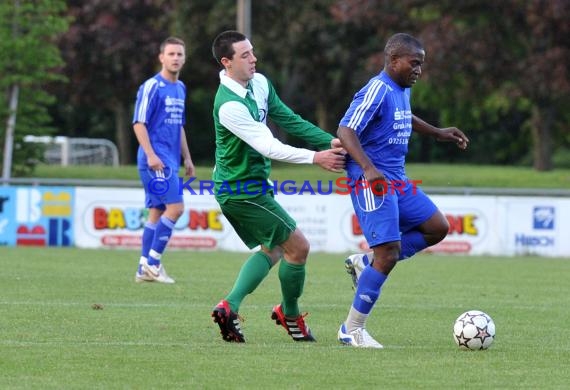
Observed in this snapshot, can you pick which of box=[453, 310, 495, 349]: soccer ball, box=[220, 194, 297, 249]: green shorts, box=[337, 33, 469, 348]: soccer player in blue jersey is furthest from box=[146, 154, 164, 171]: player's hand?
box=[453, 310, 495, 349]: soccer ball

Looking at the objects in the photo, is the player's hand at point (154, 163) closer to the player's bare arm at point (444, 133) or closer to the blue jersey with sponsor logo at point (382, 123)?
the player's bare arm at point (444, 133)

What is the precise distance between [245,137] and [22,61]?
16988 millimetres

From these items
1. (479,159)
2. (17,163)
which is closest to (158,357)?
(17,163)

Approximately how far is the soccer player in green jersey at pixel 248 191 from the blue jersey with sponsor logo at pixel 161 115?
15.7ft

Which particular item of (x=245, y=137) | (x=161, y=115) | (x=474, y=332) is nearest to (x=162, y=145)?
(x=161, y=115)

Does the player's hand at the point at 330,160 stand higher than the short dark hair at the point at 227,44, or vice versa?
the short dark hair at the point at 227,44

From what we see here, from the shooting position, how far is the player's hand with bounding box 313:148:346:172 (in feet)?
27.6

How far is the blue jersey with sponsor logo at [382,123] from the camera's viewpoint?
8.73 meters

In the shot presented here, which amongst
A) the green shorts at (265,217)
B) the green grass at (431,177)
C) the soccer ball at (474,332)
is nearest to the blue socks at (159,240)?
the green shorts at (265,217)

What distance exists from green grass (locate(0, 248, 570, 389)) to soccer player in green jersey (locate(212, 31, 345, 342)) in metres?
0.23

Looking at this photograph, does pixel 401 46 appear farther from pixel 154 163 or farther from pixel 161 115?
pixel 161 115

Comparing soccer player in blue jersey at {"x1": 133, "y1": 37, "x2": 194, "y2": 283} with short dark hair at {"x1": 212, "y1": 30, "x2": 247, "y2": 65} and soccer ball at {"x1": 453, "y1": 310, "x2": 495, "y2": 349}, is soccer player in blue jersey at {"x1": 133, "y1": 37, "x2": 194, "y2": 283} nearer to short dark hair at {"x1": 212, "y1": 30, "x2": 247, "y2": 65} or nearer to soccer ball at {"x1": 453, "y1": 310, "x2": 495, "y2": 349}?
short dark hair at {"x1": 212, "y1": 30, "x2": 247, "y2": 65}

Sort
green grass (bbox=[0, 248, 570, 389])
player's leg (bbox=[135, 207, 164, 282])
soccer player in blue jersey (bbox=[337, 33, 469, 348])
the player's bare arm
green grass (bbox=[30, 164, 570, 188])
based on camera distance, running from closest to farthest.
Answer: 1. green grass (bbox=[0, 248, 570, 389])
2. soccer player in blue jersey (bbox=[337, 33, 469, 348])
3. the player's bare arm
4. player's leg (bbox=[135, 207, 164, 282])
5. green grass (bbox=[30, 164, 570, 188])

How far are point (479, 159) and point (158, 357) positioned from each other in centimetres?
5032
